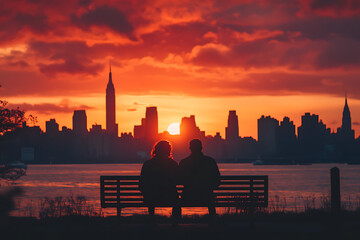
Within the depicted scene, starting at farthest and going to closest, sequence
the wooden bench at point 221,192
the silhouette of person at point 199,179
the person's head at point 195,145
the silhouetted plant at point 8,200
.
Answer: the wooden bench at point 221,192
the person's head at point 195,145
the silhouette of person at point 199,179
the silhouetted plant at point 8,200

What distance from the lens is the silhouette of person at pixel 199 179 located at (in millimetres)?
11328

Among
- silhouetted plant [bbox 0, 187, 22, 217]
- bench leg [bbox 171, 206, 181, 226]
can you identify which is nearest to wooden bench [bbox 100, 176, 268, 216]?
bench leg [bbox 171, 206, 181, 226]

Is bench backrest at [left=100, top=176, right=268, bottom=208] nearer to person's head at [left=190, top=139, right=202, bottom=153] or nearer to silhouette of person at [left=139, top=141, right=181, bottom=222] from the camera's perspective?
silhouette of person at [left=139, top=141, right=181, bottom=222]

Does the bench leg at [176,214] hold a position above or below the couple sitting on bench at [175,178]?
below

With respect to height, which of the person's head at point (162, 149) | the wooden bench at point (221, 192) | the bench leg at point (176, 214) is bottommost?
the bench leg at point (176, 214)

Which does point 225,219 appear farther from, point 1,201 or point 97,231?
point 1,201

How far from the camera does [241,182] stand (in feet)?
42.9

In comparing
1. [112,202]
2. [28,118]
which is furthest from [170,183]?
[28,118]

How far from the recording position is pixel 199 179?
448 inches

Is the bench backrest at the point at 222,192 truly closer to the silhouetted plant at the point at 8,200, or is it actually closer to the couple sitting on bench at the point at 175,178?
the couple sitting on bench at the point at 175,178

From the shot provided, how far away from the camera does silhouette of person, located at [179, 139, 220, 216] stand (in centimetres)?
1133

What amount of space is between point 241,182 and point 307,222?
186 centimetres

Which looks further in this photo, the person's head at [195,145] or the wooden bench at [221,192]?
the wooden bench at [221,192]

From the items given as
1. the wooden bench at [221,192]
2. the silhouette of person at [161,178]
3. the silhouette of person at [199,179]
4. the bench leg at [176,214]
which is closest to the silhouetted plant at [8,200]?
the silhouette of person at [161,178]
